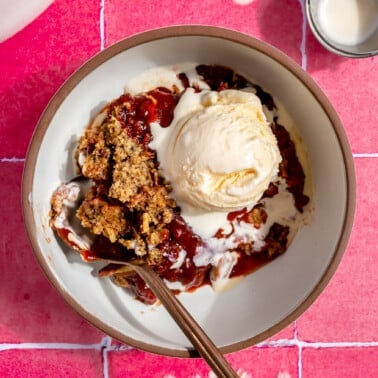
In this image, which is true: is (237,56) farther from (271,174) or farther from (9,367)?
(9,367)

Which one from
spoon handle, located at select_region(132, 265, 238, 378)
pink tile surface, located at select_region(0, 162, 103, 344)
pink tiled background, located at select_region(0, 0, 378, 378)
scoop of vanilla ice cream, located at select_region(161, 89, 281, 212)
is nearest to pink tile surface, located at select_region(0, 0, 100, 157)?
pink tiled background, located at select_region(0, 0, 378, 378)

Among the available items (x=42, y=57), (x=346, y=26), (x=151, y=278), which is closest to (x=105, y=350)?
(x=151, y=278)

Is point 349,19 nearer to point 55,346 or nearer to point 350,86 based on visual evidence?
point 350,86

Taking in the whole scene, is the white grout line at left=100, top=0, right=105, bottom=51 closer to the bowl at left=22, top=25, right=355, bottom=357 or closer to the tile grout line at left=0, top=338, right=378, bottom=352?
the bowl at left=22, top=25, right=355, bottom=357

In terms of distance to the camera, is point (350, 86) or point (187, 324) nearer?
point (187, 324)

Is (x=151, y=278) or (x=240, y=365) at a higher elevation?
(x=151, y=278)

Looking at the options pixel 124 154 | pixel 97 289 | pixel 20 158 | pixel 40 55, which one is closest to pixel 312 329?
pixel 97 289

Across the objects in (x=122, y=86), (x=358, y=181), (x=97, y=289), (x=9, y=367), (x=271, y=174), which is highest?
(x=122, y=86)
